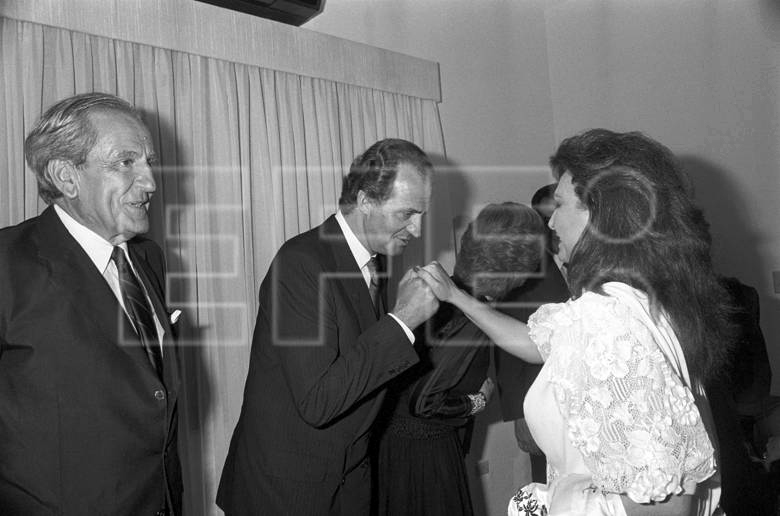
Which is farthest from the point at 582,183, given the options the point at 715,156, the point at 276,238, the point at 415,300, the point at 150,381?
the point at 715,156

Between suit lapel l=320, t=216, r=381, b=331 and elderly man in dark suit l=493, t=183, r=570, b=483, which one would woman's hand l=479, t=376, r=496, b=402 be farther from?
suit lapel l=320, t=216, r=381, b=331

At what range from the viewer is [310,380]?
1569 mm

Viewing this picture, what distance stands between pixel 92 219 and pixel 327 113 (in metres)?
1.82

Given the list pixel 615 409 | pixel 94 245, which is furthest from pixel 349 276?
pixel 615 409

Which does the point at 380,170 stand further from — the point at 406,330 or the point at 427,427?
the point at 427,427

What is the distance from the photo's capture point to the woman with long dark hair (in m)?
1.11

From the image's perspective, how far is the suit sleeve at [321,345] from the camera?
1553 mm

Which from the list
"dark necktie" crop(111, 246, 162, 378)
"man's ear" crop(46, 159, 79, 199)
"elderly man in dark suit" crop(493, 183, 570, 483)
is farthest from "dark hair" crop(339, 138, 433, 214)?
"elderly man in dark suit" crop(493, 183, 570, 483)

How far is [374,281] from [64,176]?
2.95 feet

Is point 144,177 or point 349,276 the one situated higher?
point 144,177

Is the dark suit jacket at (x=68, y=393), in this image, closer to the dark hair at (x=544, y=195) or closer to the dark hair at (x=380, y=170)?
the dark hair at (x=380, y=170)

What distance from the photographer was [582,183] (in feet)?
4.50

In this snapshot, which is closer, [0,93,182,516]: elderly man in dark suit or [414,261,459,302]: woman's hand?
[0,93,182,516]: elderly man in dark suit

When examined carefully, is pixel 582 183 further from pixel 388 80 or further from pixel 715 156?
pixel 715 156
